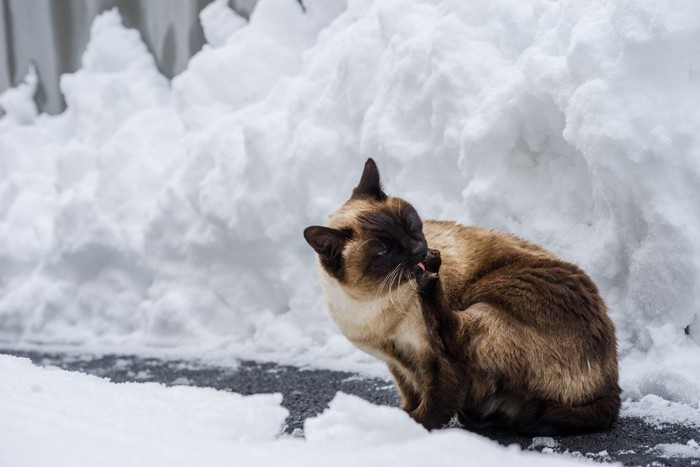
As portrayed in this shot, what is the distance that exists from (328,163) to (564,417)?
2877mm

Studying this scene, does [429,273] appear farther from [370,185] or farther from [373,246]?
[370,185]

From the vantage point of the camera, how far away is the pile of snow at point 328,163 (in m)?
3.80

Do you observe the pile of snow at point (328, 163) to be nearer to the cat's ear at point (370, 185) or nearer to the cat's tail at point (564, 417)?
the cat's tail at point (564, 417)

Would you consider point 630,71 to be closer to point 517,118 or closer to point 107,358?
point 517,118

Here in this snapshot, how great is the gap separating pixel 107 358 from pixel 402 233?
3.18 meters

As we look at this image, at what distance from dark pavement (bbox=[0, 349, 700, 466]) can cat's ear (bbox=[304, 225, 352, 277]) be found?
67 cm

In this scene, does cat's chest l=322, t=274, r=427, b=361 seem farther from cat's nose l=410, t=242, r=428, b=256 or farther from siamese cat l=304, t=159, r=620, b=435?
cat's nose l=410, t=242, r=428, b=256

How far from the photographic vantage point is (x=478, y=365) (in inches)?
118

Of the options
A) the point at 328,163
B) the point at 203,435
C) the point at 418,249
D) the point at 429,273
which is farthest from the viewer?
the point at 328,163

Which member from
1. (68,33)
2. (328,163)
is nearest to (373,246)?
(328,163)

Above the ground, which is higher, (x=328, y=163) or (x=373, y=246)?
(x=328, y=163)

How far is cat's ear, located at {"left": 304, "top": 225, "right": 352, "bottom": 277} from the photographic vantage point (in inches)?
126

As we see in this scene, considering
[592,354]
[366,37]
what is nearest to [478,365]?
[592,354]

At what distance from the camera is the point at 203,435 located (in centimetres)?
237
